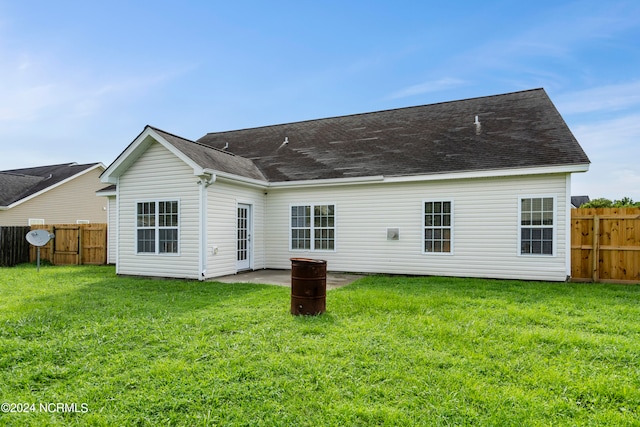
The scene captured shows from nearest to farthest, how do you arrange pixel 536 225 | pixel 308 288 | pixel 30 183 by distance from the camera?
pixel 308 288 → pixel 536 225 → pixel 30 183

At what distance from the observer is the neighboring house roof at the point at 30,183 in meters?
19.1

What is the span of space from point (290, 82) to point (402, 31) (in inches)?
208

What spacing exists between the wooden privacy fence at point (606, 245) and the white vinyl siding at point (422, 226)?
67 cm

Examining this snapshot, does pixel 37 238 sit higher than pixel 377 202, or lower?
Answer: lower

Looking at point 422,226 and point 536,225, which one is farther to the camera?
point 422,226

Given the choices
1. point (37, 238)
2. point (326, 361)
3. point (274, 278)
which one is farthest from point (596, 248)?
point (37, 238)

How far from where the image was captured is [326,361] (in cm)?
388

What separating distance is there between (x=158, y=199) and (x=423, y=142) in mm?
8618

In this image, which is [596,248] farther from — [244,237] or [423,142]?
[244,237]

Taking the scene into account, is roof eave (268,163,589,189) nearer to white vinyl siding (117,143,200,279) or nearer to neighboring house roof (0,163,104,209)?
white vinyl siding (117,143,200,279)

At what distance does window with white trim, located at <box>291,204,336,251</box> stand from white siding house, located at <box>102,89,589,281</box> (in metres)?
0.03

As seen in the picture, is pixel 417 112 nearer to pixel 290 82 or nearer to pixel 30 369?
pixel 290 82

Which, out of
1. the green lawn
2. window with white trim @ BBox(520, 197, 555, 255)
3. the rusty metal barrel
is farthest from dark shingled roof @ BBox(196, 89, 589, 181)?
the rusty metal barrel

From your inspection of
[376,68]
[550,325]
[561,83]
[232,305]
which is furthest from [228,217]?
[561,83]
